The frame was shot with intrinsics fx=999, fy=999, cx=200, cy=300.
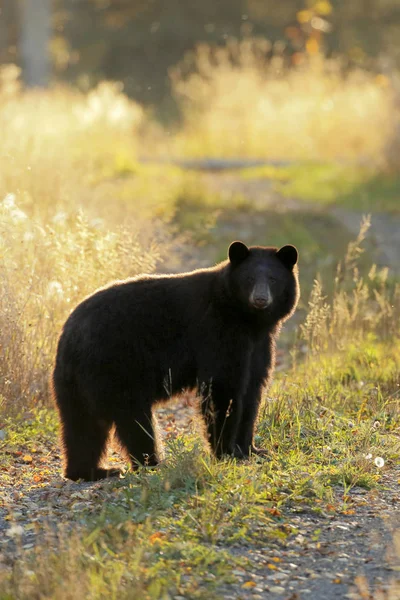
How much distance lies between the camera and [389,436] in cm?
602

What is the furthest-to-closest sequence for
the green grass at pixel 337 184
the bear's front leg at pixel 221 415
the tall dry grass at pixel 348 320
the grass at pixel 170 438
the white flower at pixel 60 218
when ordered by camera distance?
the green grass at pixel 337 184 < the white flower at pixel 60 218 < the tall dry grass at pixel 348 320 < the bear's front leg at pixel 221 415 < the grass at pixel 170 438

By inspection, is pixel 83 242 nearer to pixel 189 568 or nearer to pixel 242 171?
pixel 189 568

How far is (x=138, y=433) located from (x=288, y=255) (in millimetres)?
1300

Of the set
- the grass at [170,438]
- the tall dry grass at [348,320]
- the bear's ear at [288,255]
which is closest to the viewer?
the grass at [170,438]

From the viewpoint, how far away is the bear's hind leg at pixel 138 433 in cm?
524

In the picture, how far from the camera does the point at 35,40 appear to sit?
2539 cm

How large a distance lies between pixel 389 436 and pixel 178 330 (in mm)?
1523

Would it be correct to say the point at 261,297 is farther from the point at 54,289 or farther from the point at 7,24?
the point at 7,24

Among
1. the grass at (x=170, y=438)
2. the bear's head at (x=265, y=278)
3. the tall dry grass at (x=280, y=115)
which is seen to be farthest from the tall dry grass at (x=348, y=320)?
the tall dry grass at (x=280, y=115)

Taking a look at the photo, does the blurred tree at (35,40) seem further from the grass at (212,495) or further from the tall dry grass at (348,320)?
the grass at (212,495)

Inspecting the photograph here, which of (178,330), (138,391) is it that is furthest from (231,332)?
(138,391)

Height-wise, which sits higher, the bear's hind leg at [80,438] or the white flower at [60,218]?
the white flower at [60,218]

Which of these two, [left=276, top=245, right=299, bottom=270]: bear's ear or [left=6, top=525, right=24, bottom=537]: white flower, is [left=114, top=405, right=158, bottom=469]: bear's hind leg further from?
[left=276, top=245, right=299, bottom=270]: bear's ear

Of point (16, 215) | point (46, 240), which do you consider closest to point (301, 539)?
point (16, 215)
